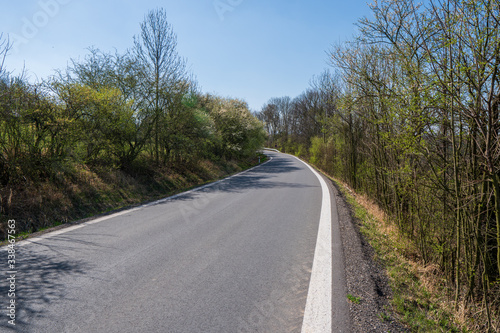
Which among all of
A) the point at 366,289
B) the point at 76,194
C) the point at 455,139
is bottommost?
the point at 366,289

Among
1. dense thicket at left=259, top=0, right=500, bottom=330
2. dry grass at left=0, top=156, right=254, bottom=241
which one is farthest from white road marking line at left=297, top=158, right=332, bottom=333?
dry grass at left=0, top=156, right=254, bottom=241

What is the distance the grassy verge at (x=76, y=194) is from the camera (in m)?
6.16

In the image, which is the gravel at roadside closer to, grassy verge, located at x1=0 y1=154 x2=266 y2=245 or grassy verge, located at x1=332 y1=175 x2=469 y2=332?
grassy verge, located at x1=332 y1=175 x2=469 y2=332

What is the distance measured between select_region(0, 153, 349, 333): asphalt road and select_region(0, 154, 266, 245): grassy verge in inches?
45.4

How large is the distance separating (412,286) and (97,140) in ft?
31.9

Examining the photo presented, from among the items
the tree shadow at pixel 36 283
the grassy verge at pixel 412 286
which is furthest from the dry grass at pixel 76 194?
the grassy verge at pixel 412 286

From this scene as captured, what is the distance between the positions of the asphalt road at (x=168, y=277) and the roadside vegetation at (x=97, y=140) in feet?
6.44

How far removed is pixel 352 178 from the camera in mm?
13891

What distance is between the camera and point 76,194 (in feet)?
25.7

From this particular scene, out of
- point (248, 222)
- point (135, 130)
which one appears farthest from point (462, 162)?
point (135, 130)

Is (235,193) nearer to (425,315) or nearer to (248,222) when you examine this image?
(248,222)

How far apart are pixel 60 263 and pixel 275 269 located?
3001mm

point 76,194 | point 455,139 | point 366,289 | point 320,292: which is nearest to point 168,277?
point 320,292

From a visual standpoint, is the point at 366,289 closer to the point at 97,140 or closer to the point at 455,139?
the point at 455,139
